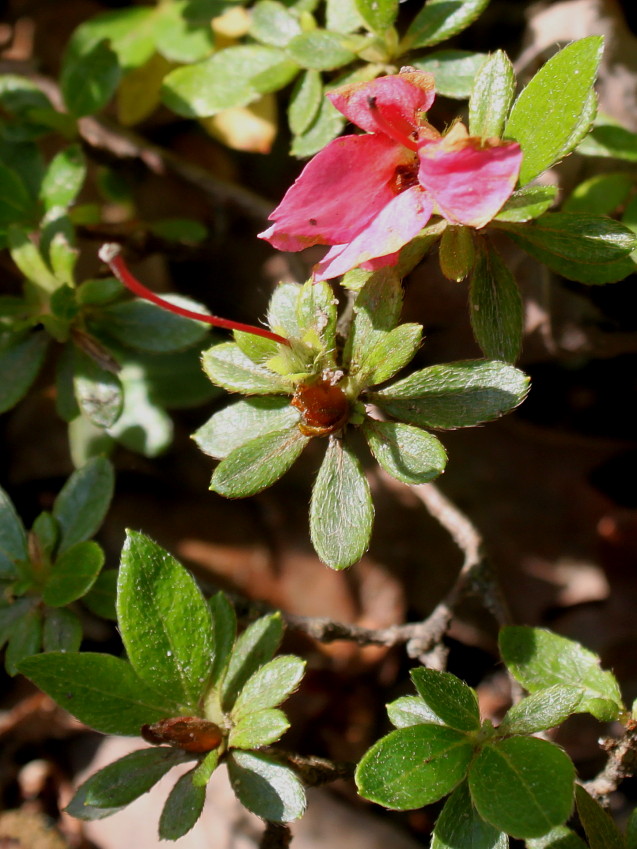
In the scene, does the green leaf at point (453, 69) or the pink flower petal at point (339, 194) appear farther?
the green leaf at point (453, 69)

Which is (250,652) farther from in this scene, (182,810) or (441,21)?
(441,21)

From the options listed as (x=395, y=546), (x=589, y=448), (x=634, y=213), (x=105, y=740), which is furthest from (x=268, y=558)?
(x=634, y=213)

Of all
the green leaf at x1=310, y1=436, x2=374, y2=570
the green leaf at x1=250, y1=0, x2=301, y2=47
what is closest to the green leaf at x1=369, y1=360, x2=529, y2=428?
the green leaf at x1=310, y1=436, x2=374, y2=570

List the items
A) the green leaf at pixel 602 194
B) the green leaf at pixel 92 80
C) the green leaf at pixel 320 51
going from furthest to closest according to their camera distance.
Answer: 1. the green leaf at pixel 92 80
2. the green leaf at pixel 602 194
3. the green leaf at pixel 320 51

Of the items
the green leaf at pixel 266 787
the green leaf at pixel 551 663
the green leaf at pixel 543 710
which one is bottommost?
the green leaf at pixel 266 787

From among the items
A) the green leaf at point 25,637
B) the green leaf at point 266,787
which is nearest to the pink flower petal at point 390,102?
the green leaf at point 266,787

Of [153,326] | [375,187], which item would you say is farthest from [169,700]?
[375,187]

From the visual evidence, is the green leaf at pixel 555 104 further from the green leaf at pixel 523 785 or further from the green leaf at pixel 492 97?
the green leaf at pixel 523 785
